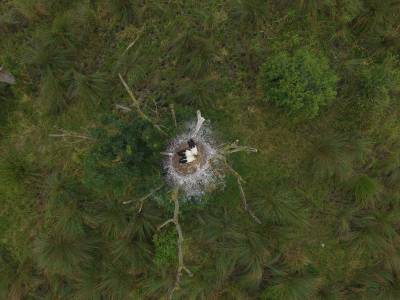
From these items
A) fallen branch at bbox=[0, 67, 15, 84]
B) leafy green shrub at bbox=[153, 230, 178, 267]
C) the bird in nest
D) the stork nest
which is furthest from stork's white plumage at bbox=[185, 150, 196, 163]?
fallen branch at bbox=[0, 67, 15, 84]

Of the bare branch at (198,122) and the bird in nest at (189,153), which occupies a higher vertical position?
the bare branch at (198,122)

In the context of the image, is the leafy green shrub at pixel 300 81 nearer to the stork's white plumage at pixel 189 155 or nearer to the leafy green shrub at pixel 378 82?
the leafy green shrub at pixel 378 82

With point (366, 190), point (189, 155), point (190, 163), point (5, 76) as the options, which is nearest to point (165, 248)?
point (190, 163)

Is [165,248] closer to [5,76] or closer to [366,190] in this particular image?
[366,190]

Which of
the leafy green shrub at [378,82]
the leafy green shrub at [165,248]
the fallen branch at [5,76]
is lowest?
the leafy green shrub at [165,248]

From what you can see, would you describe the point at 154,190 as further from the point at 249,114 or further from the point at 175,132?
the point at 249,114

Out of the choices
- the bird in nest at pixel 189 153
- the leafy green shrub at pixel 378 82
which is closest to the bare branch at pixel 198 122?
the bird in nest at pixel 189 153
